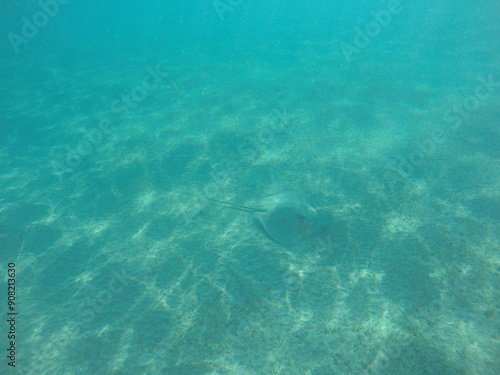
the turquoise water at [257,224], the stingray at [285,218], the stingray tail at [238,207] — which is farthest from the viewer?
the stingray tail at [238,207]

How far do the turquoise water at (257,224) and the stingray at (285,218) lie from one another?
283mm

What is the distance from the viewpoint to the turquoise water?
559cm

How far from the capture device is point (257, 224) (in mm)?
8305

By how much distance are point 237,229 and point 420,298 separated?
5.19 meters

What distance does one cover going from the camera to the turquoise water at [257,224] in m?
5.59

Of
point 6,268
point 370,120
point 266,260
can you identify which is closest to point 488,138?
point 370,120

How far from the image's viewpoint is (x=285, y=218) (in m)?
7.74

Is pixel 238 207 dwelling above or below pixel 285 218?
below

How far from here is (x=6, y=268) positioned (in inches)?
311

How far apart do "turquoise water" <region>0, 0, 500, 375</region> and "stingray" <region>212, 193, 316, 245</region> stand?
28 centimetres

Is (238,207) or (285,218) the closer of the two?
(285,218)

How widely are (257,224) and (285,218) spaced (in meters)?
1.04

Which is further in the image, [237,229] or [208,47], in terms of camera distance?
[208,47]

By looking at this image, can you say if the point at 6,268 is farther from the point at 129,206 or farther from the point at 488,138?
the point at 488,138
